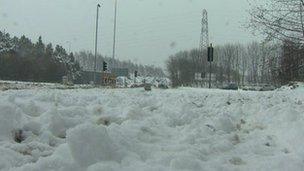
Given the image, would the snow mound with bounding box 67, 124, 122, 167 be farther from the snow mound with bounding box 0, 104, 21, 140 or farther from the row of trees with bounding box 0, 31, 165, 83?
the row of trees with bounding box 0, 31, 165, 83

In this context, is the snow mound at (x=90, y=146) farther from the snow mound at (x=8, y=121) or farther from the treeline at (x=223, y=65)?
the treeline at (x=223, y=65)

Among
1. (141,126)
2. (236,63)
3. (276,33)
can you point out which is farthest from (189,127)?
(236,63)

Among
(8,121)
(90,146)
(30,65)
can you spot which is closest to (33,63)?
(30,65)

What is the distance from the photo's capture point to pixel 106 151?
585cm

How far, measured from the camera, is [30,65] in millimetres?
96688

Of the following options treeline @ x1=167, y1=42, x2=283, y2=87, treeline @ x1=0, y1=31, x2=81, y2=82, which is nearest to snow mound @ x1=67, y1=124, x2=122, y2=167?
treeline @ x1=167, y1=42, x2=283, y2=87

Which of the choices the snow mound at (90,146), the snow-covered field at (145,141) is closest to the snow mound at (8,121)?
the snow-covered field at (145,141)

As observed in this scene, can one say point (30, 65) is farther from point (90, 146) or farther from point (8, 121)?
point (90, 146)

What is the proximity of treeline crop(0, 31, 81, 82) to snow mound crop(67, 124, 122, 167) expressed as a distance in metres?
84.9

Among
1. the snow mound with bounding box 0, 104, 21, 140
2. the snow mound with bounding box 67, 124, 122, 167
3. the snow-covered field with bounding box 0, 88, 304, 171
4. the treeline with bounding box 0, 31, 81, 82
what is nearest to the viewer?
the snow mound with bounding box 67, 124, 122, 167

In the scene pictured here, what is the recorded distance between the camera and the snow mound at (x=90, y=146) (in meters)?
5.60

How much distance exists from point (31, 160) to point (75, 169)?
0.79 m

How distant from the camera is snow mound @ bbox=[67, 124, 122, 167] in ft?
18.4

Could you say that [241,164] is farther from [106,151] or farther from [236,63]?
[236,63]
